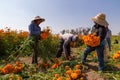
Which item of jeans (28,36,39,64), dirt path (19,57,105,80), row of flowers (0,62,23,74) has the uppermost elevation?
jeans (28,36,39,64)

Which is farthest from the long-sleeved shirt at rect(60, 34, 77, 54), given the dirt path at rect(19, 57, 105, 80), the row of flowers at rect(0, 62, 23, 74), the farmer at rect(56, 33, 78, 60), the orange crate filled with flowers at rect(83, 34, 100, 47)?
the row of flowers at rect(0, 62, 23, 74)

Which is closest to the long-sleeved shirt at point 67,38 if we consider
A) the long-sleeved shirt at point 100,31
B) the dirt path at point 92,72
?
the dirt path at point 92,72

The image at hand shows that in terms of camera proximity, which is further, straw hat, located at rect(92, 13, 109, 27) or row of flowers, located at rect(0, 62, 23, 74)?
straw hat, located at rect(92, 13, 109, 27)

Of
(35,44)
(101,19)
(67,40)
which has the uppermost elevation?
(101,19)

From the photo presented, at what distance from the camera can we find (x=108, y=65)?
8.05 metres

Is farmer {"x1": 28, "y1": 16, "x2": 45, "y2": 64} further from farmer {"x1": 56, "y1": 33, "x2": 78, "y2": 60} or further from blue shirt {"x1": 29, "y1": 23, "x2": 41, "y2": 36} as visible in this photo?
farmer {"x1": 56, "y1": 33, "x2": 78, "y2": 60}

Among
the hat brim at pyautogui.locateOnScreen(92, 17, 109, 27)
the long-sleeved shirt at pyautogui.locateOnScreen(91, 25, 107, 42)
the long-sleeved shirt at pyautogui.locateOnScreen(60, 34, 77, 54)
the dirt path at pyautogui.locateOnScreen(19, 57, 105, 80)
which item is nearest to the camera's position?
the dirt path at pyautogui.locateOnScreen(19, 57, 105, 80)

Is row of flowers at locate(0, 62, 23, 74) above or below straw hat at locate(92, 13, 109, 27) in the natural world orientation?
below

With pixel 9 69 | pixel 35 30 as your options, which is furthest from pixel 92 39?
pixel 9 69

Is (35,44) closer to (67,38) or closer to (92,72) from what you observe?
(67,38)

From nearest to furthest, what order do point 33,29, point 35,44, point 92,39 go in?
point 92,39
point 33,29
point 35,44

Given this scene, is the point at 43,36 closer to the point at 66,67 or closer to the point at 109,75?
the point at 66,67

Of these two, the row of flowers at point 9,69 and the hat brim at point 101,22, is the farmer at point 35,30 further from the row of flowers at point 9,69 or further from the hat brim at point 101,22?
the hat brim at point 101,22

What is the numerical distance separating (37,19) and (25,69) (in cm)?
154
